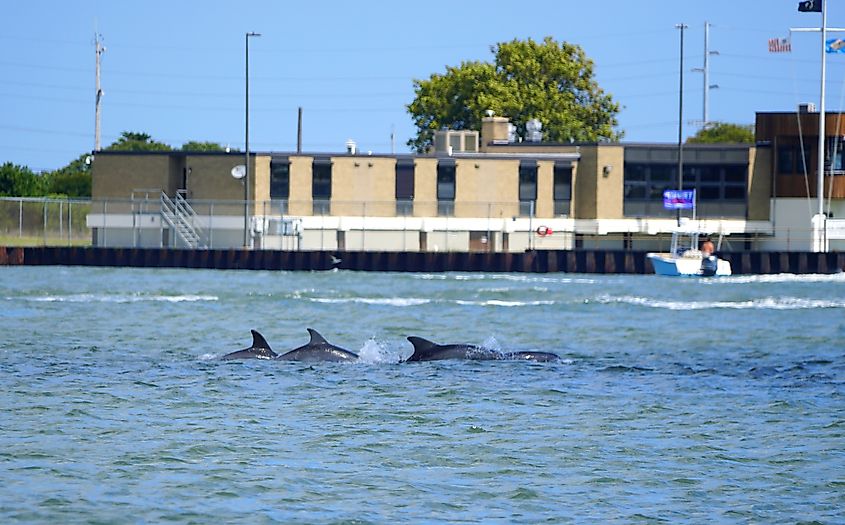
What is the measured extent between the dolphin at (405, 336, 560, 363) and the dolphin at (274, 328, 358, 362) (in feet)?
3.83

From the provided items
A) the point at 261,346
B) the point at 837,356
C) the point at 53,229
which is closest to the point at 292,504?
the point at 261,346

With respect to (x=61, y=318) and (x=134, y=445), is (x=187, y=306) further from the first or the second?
(x=134, y=445)

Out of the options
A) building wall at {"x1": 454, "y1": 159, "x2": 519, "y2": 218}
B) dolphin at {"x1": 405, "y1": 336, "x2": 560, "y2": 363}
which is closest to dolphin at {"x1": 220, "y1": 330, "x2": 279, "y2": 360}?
dolphin at {"x1": 405, "y1": 336, "x2": 560, "y2": 363}

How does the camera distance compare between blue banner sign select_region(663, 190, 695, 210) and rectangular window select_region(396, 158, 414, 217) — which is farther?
rectangular window select_region(396, 158, 414, 217)

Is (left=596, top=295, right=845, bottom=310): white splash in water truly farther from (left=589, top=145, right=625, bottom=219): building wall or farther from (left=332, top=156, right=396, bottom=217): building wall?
(left=332, top=156, right=396, bottom=217): building wall

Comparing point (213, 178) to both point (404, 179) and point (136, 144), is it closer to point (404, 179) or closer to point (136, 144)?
point (404, 179)

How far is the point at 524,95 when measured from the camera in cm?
11738

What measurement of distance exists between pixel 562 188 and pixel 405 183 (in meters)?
8.10

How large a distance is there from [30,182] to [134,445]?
98.3 metres

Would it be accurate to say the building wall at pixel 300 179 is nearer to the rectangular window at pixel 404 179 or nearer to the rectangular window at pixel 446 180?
the rectangular window at pixel 404 179

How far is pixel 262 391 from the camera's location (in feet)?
78.4

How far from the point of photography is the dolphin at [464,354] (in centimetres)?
2816

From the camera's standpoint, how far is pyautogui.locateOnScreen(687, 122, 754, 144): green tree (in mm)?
140500

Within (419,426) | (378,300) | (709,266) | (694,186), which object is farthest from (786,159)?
(419,426)
